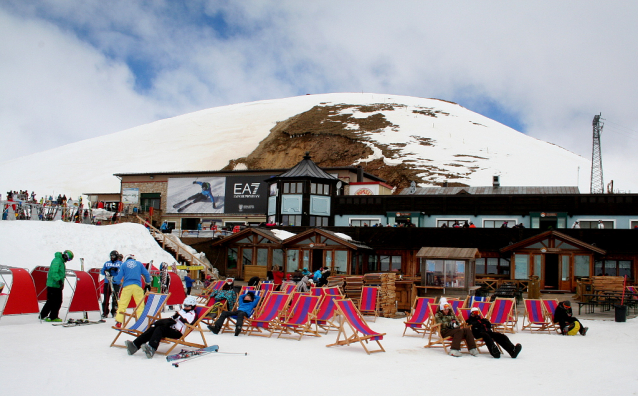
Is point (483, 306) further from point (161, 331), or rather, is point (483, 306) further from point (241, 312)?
point (161, 331)

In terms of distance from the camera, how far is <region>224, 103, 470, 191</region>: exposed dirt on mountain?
2854 inches

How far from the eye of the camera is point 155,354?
28.0 ft

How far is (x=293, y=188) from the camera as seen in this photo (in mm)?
34719

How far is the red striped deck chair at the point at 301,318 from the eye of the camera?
11.0m

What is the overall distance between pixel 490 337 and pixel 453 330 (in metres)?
0.60

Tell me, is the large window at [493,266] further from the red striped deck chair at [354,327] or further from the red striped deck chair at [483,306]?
the red striped deck chair at [354,327]

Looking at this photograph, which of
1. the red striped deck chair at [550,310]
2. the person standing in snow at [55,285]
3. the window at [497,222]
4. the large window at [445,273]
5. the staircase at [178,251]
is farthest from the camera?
the window at [497,222]

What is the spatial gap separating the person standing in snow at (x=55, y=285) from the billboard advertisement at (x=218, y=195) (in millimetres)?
31680

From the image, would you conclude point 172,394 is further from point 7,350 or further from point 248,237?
point 248,237

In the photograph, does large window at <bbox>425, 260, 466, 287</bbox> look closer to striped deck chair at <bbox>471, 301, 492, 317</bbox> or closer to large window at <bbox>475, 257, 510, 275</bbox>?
striped deck chair at <bbox>471, 301, 492, 317</bbox>

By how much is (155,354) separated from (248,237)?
1957 cm

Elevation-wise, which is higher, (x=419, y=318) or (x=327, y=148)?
(x=327, y=148)

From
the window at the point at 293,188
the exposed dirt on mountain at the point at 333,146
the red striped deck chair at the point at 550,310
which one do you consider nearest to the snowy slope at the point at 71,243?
the window at the point at 293,188

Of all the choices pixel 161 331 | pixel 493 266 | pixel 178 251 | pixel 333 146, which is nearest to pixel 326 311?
pixel 161 331
